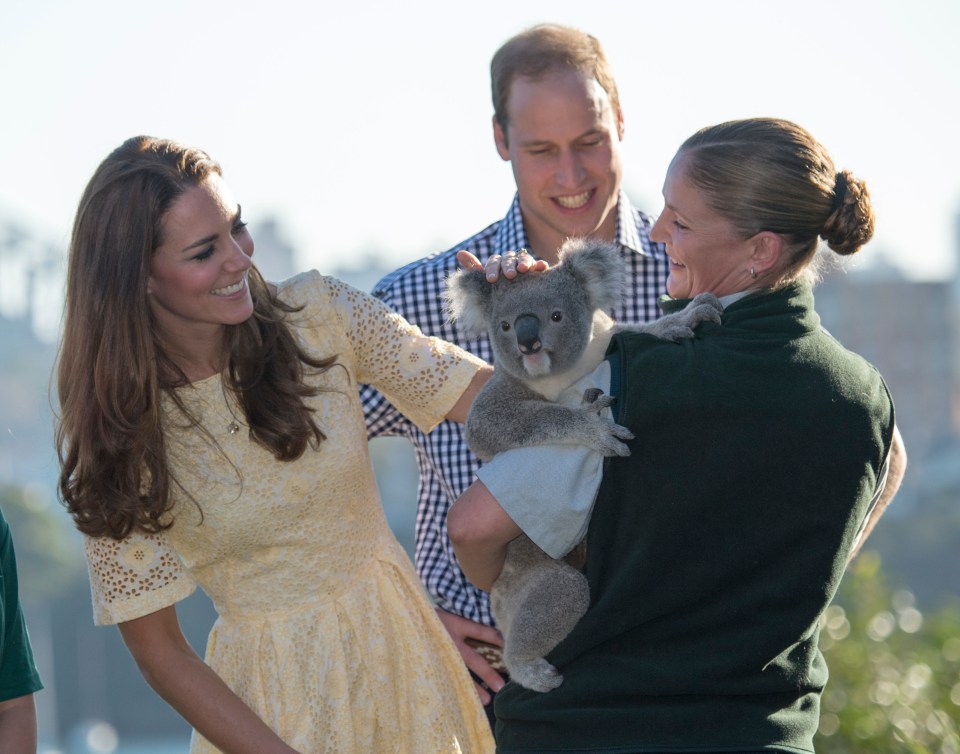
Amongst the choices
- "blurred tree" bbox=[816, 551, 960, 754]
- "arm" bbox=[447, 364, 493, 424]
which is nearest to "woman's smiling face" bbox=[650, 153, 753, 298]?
"arm" bbox=[447, 364, 493, 424]

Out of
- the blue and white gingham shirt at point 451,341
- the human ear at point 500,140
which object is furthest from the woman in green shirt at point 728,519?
the human ear at point 500,140

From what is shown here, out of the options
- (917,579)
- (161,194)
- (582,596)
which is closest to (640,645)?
(582,596)

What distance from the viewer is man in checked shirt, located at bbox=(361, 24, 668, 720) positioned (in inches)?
128

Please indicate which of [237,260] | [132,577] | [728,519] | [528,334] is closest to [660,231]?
[528,334]

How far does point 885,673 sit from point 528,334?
3334 millimetres

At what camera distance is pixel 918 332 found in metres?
35.3

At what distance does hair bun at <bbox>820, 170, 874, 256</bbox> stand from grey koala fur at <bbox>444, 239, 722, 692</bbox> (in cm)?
24

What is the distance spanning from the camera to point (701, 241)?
211 centimetres

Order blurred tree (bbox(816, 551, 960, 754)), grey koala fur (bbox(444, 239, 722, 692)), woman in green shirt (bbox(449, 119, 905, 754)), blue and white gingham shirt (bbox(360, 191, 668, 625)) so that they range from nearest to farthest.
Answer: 1. woman in green shirt (bbox(449, 119, 905, 754))
2. grey koala fur (bbox(444, 239, 722, 692))
3. blue and white gingham shirt (bbox(360, 191, 668, 625))
4. blurred tree (bbox(816, 551, 960, 754))

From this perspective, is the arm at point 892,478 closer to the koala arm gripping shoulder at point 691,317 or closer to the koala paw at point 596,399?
the koala arm gripping shoulder at point 691,317

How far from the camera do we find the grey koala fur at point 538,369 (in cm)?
218

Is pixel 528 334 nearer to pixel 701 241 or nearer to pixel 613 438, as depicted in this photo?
pixel 701 241

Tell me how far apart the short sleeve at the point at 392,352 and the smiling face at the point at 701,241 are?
74cm

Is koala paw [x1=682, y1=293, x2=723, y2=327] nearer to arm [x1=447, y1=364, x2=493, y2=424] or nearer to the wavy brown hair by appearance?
arm [x1=447, y1=364, x2=493, y2=424]
